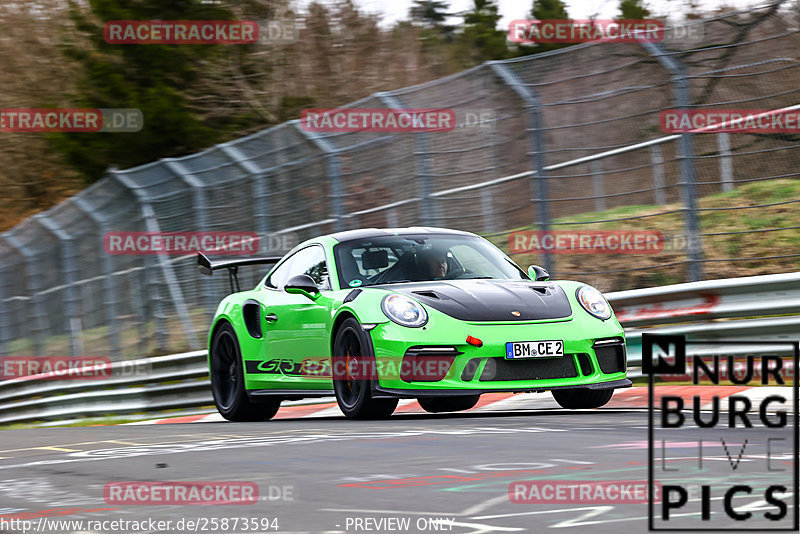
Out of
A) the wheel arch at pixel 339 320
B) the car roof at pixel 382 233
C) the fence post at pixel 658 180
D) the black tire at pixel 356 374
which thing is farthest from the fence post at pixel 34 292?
the black tire at pixel 356 374

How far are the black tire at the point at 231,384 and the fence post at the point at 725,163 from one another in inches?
156

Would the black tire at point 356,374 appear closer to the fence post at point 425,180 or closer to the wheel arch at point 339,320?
the wheel arch at point 339,320

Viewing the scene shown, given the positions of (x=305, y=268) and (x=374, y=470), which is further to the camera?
(x=305, y=268)

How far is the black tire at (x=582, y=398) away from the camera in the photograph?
8.85 m

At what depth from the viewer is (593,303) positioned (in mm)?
8648

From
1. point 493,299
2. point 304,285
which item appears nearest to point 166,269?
point 304,285

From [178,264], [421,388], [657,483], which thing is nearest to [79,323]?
[178,264]

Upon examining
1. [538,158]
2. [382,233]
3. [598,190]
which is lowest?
[382,233]

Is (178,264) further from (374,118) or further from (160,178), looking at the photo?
(374,118)

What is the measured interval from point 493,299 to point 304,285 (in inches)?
59.0

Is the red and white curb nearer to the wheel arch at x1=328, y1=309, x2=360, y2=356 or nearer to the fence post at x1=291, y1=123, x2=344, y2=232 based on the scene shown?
the wheel arch at x1=328, y1=309, x2=360, y2=356

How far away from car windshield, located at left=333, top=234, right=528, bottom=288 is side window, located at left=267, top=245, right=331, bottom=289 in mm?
174

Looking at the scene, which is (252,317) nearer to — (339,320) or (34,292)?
(339,320)

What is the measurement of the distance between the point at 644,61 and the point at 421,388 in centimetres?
387
